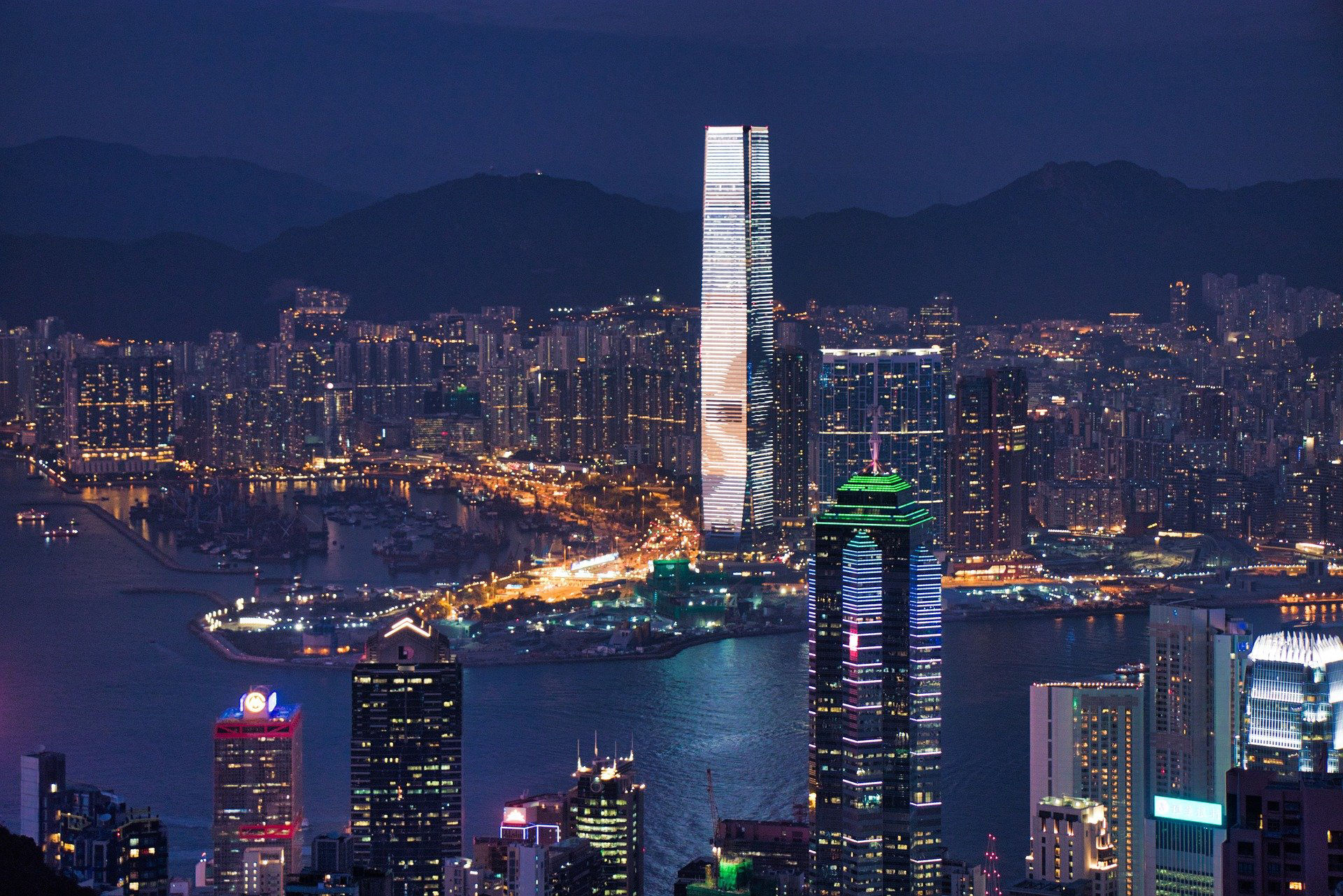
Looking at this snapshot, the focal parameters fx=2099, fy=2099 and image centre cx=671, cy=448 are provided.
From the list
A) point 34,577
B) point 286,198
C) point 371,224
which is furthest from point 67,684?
point 371,224

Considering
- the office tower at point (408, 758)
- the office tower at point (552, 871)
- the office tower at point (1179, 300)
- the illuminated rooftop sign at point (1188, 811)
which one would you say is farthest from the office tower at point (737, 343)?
the illuminated rooftop sign at point (1188, 811)

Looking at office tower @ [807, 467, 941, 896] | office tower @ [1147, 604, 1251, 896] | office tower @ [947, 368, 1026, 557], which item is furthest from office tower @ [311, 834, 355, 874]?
office tower @ [947, 368, 1026, 557]

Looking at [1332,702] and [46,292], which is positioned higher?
[46,292]

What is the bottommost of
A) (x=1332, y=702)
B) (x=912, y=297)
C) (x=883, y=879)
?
(x=883, y=879)

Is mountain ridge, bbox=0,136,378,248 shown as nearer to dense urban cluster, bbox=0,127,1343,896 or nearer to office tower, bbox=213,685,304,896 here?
dense urban cluster, bbox=0,127,1343,896

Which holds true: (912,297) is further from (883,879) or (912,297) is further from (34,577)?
(883,879)

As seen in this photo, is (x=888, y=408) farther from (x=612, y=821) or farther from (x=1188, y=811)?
(x=1188, y=811)

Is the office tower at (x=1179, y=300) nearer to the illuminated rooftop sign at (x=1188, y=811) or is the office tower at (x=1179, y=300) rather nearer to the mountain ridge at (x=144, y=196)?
the mountain ridge at (x=144, y=196)
